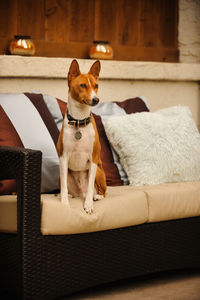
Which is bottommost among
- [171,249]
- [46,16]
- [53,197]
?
[171,249]

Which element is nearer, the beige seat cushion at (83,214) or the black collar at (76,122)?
the beige seat cushion at (83,214)

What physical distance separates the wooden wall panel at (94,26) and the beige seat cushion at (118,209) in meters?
1.40

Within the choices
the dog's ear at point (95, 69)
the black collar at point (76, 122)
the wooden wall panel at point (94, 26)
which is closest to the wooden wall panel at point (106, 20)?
the wooden wall panel at point (94, 26)

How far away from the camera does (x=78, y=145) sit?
2.27 m

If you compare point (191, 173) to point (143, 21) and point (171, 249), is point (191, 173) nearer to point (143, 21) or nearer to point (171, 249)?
point (171, 249)

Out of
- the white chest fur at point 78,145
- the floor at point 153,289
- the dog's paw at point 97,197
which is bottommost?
the floor at point 153,289

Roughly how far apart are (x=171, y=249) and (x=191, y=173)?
20.1 inches

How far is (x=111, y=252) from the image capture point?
2.32 metres

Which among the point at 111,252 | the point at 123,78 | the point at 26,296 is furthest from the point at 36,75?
the point at 26,296

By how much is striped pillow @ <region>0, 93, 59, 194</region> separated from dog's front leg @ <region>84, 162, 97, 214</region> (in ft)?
0.95

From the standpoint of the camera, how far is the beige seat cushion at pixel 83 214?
2.09 m

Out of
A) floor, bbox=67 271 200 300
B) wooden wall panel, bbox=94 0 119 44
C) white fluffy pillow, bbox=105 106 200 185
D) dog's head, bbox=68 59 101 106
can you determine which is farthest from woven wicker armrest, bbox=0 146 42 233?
wooden wall panel, bbox=94 0 119 44

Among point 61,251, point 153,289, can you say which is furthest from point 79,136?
point 153,289

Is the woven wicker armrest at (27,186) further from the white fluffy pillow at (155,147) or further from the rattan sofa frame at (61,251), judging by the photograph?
the white fluffy pillow at (155,147)
